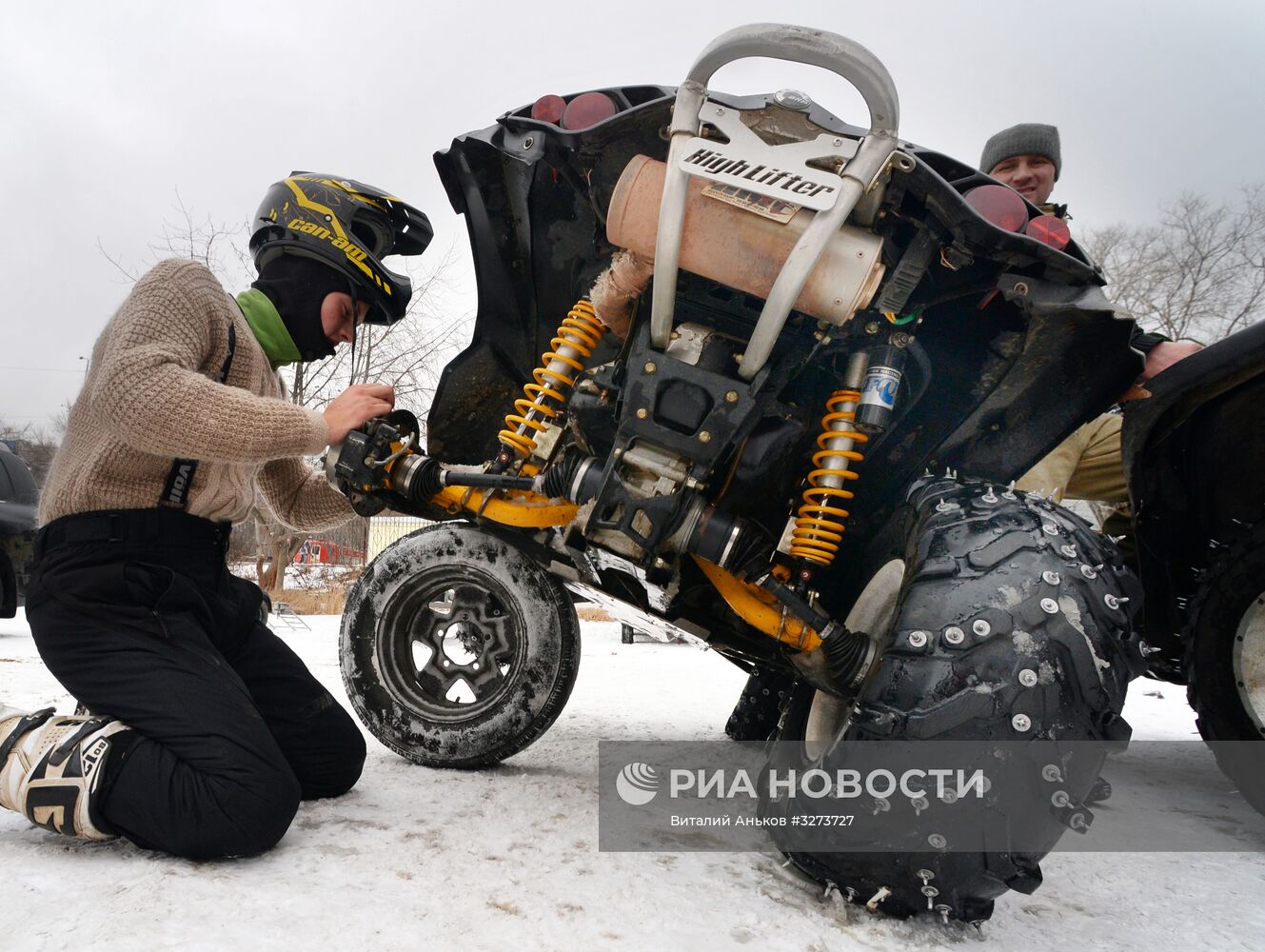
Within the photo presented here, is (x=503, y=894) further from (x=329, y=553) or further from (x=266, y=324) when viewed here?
(x=329, y=553)

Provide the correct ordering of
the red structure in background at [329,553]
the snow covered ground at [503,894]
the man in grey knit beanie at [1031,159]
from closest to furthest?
the snow covered ground at [503,894] < the man in grey knit beanie at [1031,159] < the red structure in background at [329,553]

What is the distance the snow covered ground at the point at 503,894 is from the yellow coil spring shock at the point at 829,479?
2.36 feet

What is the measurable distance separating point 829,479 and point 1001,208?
66cm

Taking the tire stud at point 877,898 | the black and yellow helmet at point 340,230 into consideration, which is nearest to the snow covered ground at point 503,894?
the tire stud at point 877,898

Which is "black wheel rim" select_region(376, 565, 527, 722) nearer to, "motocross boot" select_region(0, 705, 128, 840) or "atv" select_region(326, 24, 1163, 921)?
"atv" select_region(326, 24, 1163, 921)

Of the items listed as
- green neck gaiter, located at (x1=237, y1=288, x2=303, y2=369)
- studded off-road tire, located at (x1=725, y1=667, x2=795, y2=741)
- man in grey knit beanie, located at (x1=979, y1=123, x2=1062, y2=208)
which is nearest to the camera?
green neck gaiter, located at (x1=237, y1=288, x2=303, y2=369)

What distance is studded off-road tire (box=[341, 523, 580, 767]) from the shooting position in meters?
2.61

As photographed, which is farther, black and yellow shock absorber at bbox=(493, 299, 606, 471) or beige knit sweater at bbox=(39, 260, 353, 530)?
black and yellow shock absorber at bbox=(493, 299, 606, 471)

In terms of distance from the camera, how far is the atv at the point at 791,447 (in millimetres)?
1567

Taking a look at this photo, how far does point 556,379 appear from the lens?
7.61 ft

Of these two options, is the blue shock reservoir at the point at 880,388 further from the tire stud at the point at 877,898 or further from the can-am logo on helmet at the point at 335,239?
the can-am logo on helmet at the point at 335,239

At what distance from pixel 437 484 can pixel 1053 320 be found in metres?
1.54

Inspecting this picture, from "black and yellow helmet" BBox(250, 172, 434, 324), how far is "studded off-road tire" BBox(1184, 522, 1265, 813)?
254cm

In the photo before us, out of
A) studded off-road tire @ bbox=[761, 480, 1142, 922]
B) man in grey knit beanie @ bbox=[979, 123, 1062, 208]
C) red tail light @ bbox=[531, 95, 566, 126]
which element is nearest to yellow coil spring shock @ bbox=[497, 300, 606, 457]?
red tail light @ bbox=[531, 95, 566, 126]
